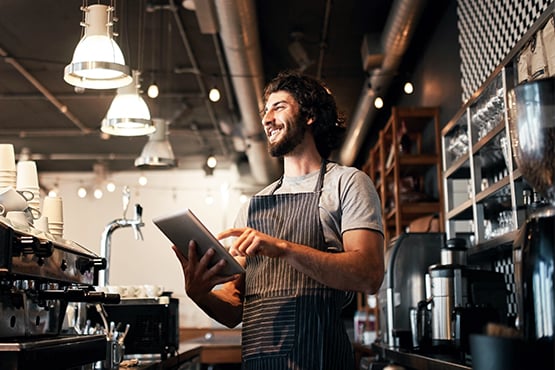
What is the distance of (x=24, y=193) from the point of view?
8.36 feet

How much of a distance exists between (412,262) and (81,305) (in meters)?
2.67

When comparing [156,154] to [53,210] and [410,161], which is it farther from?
[53,210]

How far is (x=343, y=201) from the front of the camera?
230 cm

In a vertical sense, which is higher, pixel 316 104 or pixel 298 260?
pixel 316 104

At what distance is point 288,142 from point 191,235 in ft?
1.71

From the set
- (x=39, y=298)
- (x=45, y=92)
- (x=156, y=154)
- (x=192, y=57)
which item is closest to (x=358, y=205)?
(x=39, y=298)

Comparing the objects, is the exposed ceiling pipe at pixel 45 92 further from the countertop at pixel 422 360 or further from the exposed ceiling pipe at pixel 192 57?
the countertop at pixel 422 360

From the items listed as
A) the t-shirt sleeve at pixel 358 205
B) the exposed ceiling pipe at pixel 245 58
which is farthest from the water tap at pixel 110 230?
the exposed ceiling pipe at pixel 245 58

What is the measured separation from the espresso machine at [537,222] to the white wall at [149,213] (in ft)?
38.3

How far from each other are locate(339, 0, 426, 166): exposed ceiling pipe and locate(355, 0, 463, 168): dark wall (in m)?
0.30

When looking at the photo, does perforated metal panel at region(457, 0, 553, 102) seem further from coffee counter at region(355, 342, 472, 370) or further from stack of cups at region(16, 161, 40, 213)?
stack of cups at region(16, 161, 40, 213)

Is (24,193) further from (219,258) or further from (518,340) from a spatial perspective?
(518,340)

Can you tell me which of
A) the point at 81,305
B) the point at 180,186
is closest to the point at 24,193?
the point at 81,305

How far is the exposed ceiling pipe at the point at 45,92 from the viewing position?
784 cm
